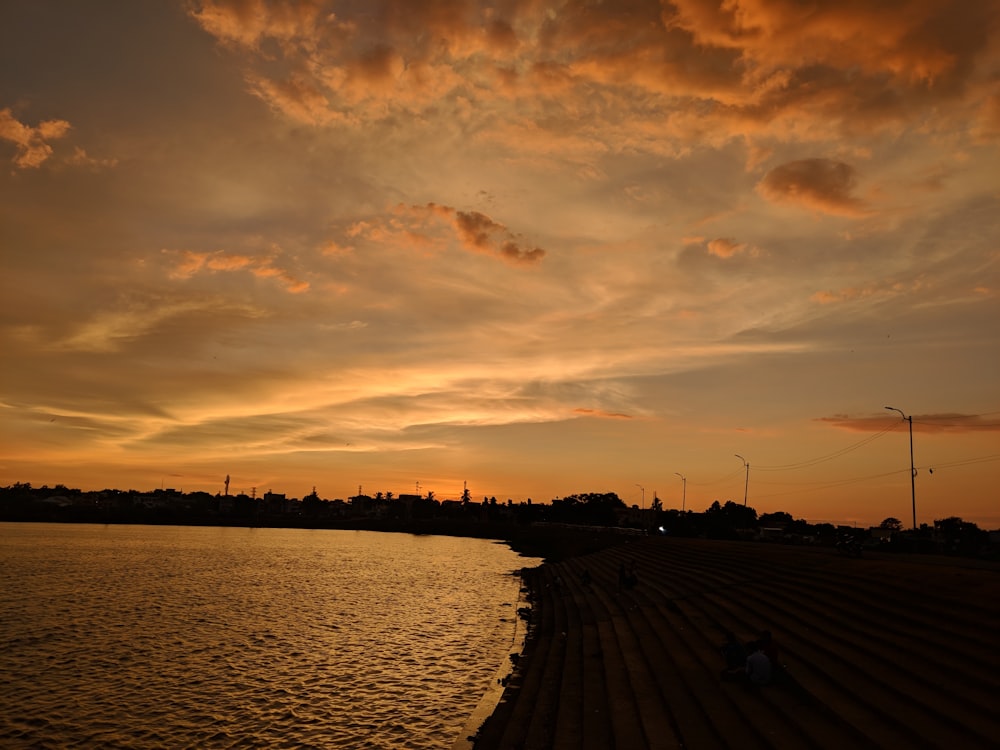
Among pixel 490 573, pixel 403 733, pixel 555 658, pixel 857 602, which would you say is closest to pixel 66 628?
pixel 403 733

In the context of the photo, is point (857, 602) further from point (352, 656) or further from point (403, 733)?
point (352, 656)

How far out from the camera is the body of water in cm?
2206

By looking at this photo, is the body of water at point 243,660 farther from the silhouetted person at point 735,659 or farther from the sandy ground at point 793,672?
the silhouetted person at point 735,659

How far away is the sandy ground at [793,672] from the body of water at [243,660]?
4.55 metres

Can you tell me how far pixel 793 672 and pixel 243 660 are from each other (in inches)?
1083

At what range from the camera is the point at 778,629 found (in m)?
21.6

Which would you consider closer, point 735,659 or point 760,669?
point 760,669

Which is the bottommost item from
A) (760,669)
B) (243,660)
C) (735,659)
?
(243,660)

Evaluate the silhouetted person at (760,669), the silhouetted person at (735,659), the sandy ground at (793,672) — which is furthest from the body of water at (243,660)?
the silhouetted person at (760,669)

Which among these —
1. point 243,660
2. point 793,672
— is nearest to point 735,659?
point 793,672

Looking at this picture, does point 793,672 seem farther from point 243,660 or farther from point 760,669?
point 243,660

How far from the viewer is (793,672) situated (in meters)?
16.9

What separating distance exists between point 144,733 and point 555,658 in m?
15.8

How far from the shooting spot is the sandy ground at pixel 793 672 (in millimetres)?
13000
